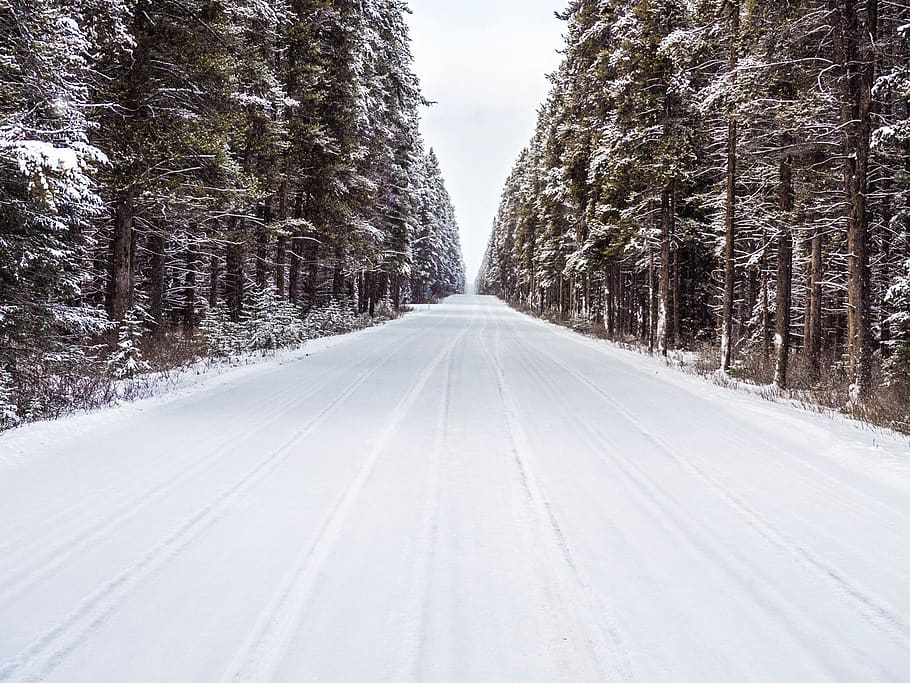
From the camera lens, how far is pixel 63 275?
924 cm

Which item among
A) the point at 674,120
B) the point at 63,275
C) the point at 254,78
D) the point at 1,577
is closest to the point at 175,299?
the point at 254,78

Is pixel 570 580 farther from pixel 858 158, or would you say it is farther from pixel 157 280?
pixel 157 280

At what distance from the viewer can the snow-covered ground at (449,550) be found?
118 inches

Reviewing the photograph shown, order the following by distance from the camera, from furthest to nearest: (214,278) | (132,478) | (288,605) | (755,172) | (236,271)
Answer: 1. (214,278)
2. (236,271)
3. (755,172)
4. (132,478)
5. (288,605)

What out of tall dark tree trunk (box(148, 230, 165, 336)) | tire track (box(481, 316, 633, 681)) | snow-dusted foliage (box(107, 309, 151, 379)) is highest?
tall dark tree trunk (box(148, 230, 165, 336))

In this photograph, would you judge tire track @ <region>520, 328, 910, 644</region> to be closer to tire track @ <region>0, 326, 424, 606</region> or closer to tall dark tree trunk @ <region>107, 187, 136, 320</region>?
tire track @ <region>0, 326, 424, 606</region>

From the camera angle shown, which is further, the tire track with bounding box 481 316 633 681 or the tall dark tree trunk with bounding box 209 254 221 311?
the tall dark tree trunk with bounding box 209 254 221 311

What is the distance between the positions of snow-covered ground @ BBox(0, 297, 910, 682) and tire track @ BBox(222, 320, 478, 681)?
0.02 m

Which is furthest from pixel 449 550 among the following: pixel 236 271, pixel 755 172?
pixel 236 271

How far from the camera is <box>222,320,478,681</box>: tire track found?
2.87 meters

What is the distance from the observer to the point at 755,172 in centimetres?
1698

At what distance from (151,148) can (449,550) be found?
33.9 feet

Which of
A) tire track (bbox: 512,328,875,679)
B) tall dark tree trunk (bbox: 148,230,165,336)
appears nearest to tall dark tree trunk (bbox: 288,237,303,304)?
tall dark tree trunk (bbox: 148,230,165,336)

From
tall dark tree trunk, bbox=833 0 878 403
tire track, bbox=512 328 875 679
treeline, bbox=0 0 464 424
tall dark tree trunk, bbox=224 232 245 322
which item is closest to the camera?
tire track, bbox=512 328 875 679
